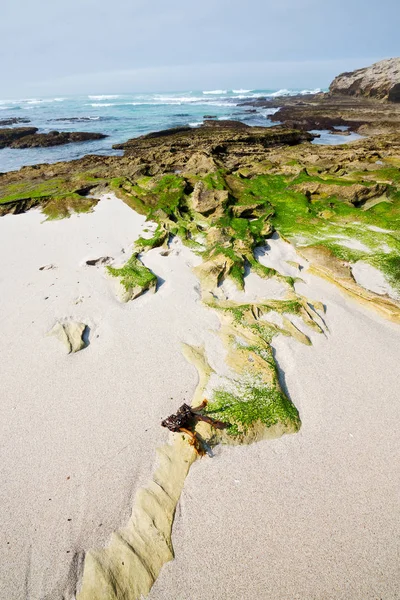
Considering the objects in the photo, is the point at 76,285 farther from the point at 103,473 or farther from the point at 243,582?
the point at 243,582

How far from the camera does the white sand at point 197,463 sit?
336 cm

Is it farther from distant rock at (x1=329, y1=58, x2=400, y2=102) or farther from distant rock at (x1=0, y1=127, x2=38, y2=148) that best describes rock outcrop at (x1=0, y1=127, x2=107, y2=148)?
distant rock at (x1=329, y1=58, x2=400, y2=102)

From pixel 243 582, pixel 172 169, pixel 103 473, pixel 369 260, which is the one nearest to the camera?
pixel 243 582

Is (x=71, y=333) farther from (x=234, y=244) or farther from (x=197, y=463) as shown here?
(x=234, y=244)

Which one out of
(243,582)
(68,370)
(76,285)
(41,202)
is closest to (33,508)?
(68,370)

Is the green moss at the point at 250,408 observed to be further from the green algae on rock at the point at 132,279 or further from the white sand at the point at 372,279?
the white sand at the point at 372,279

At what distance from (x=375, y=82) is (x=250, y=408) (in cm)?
9016

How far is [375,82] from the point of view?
68438 mm

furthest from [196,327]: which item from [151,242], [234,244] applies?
[151,242]

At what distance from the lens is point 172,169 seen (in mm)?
17078

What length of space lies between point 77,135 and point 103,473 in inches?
1626

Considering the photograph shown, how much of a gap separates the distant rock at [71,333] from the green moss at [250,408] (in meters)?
2.91

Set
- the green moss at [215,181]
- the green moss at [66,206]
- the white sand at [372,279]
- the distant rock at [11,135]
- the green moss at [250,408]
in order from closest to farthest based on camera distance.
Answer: the green moss at [250,408], the white sand at [372,279], the green moss at [66,206], the green moss at [215,181], the distant rock at [11,135]

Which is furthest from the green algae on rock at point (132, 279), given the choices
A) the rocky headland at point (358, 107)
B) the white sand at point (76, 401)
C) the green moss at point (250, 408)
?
the rocky headland at point (358, 107)
